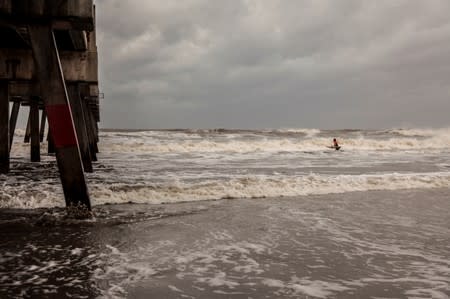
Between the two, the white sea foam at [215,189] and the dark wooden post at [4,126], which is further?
the dark wooden post at [4,126]

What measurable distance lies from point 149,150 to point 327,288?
A: 25.9 metres

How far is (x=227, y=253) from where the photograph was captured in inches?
184

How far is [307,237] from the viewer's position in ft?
17.6

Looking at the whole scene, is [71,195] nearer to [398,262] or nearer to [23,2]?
[23,2]

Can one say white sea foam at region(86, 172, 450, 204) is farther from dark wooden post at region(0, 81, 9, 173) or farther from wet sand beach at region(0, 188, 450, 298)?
dark wooden post at region(0, 81, 9, 173)

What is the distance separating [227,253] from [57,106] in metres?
3.22

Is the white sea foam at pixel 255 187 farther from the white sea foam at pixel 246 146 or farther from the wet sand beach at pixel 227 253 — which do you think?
the white sea foam at pixel 246 146

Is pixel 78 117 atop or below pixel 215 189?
atop

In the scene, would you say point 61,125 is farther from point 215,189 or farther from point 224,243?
point 215,189

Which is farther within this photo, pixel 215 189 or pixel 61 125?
pixel 215 189

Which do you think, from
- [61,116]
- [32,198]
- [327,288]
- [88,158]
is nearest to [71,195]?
[61,116]

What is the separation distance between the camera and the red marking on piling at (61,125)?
19.7 ft

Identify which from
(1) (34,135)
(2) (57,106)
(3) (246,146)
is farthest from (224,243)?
(3) (246,146)

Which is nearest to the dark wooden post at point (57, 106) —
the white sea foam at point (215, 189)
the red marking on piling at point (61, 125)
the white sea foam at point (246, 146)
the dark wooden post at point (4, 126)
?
the red marking on piling at point (61, 125)
